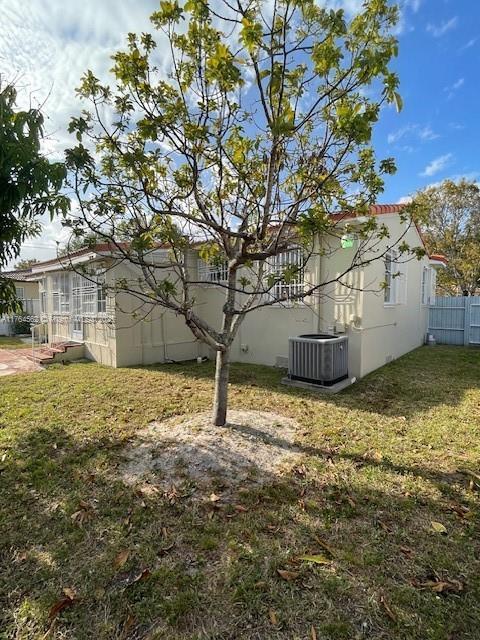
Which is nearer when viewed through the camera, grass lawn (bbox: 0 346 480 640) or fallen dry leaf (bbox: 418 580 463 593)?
grass lawn (bbox: 0 346 480 640)

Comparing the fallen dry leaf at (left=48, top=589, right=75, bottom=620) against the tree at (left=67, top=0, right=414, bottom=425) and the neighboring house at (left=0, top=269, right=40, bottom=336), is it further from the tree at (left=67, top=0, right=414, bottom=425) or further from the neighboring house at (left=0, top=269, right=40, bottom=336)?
the neighboring house at (left=0, top=269, right=40, bottom=336)

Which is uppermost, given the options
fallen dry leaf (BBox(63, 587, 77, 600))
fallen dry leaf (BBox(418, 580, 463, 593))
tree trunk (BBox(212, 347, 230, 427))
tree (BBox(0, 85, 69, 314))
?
tree (BBox(0, 85, 69, 314))

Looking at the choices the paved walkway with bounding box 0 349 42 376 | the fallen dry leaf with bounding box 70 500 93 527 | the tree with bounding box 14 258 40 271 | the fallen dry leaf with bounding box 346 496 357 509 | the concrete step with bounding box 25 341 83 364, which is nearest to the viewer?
the fallen dry leaf with bounding box 70 500 93 527

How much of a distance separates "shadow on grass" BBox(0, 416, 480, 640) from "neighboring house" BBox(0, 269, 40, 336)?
16511 millimetres

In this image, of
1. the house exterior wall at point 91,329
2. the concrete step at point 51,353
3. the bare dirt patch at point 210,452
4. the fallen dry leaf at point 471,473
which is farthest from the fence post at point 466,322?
the concrete step at point 51,353

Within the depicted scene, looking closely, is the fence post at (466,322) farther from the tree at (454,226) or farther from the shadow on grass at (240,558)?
the shadow on grass at (240,558)

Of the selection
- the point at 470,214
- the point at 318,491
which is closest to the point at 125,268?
the point at 318,491

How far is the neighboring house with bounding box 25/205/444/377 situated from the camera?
340 inches

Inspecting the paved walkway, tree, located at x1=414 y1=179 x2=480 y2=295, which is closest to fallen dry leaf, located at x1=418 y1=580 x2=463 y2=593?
the paved walkway

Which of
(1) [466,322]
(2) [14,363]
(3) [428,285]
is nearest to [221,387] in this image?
(2) [14,363]

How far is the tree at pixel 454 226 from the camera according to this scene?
70.1 feet

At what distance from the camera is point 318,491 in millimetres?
3695

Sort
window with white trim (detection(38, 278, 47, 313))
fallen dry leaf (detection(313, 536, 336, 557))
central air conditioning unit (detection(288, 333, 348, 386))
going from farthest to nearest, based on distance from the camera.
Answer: window with white trim (detection(38, 278, 47, 313))
central air conditioning unit (detection(288, 333, 348, 386))
fallen dry leaf (detection(313, 536, 336, 557))

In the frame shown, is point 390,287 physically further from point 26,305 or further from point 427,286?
point 26,305
